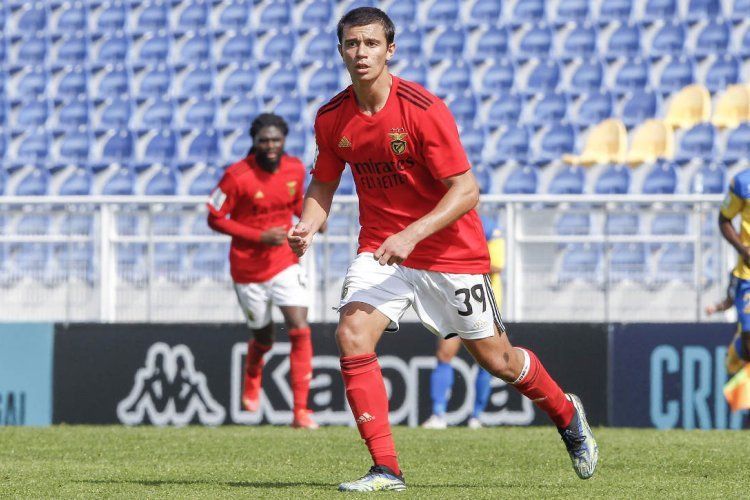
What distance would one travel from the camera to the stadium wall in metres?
9.52

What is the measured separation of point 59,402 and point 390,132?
18.9 feet

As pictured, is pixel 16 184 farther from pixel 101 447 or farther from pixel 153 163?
pixel 101 447

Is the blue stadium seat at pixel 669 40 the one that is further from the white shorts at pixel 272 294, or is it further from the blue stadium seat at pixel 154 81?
the white shorts at pixel 272 294

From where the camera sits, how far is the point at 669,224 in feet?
31.9

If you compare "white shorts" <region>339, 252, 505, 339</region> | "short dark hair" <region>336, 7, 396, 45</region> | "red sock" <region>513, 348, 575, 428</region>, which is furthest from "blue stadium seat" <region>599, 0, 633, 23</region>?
"short dark hair" <region>336, 7, 396, 45</region>

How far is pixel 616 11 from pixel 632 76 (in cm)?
82

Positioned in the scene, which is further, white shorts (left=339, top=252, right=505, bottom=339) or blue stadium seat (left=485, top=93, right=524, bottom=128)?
blue stadium seat (left=485, top=93, right=524, bottom=128)

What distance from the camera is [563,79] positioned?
1498 cm

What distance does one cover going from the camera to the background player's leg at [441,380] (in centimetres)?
934

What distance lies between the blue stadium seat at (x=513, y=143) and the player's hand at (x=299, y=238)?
31.9ft

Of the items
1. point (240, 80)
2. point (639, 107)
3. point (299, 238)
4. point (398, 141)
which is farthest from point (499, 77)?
point (299, 238)

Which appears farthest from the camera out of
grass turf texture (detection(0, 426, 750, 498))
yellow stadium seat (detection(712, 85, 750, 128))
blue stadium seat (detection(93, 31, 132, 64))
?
blue stadium seat (detection(93, 31, 132, 64))

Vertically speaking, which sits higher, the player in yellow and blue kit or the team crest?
the team crest

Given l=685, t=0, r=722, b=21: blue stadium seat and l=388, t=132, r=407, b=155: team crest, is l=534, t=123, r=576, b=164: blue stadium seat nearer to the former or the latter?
l=685, t=0, r=722, b=21: blue stadium seat
